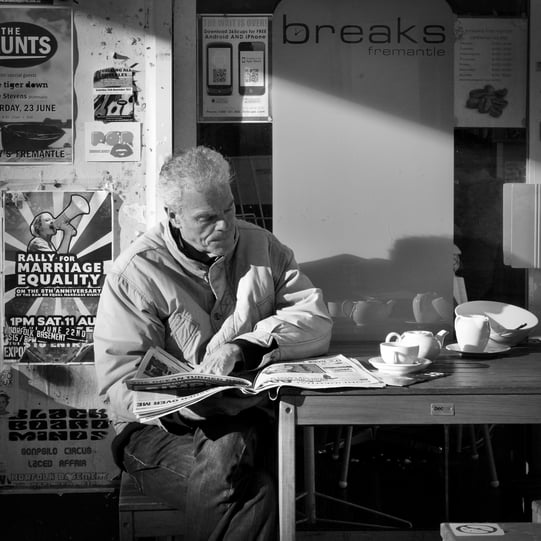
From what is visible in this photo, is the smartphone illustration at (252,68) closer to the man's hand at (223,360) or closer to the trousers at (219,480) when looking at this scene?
the man's hand at (223,360)

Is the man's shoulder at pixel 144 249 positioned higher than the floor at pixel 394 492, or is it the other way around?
the man's shoulder at pixel 144 249

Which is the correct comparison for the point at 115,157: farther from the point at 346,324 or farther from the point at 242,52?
the point at 346,324

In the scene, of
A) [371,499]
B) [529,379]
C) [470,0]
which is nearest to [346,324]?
[371,499]

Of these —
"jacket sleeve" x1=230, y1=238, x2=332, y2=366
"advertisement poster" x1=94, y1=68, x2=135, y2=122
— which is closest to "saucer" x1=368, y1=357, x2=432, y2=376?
"jacket sleeve" x1=230, y1=238, x2=332, y2=366

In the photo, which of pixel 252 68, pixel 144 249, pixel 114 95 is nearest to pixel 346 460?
pixel 144 249

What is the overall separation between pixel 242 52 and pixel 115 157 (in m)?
0.67

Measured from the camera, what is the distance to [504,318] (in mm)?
3084

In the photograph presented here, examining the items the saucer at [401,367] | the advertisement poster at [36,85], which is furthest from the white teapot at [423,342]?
the advertisement poster at [36,85]

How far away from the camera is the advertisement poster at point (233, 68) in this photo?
320 centimetres

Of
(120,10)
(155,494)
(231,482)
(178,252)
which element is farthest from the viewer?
(120,10)

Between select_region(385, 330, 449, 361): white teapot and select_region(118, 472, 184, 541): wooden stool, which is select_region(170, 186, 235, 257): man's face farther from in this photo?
select_region(118, 472, 184, 541): wooden stool

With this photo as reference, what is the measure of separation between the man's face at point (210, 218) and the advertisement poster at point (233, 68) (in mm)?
652

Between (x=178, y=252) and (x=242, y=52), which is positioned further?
(x=242, y=52)

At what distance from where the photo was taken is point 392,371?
2.34 meters
